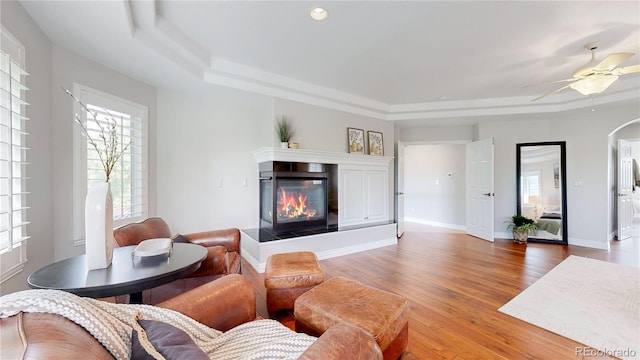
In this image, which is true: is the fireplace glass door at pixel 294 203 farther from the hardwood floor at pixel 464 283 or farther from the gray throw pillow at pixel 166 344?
the gray throw pillow at pixel 166 344

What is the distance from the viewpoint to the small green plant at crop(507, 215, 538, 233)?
462 cm

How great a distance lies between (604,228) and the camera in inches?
169

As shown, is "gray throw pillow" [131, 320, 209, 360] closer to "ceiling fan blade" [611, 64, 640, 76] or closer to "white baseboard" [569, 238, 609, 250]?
"ceiling fan blade" [611, 64, 640, 76]

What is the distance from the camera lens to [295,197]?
12.6 feet

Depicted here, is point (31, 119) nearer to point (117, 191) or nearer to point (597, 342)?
point (117, 191)

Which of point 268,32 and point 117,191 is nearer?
point 268,32

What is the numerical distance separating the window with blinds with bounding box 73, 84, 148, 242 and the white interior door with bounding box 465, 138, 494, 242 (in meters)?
5.67

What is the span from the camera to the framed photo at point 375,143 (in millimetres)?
4648

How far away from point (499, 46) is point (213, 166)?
393 centimetres

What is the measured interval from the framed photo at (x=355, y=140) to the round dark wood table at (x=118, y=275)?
3.27 m

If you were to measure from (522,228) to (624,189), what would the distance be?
256 centimetres

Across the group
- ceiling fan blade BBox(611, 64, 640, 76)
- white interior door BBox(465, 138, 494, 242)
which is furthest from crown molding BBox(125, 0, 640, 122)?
ceiling fan blade BBox(611, 64, 640, 76)

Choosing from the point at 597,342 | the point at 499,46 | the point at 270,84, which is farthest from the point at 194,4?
the point at 597,342

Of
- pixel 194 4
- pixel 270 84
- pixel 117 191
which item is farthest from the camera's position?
pixel 270 84
